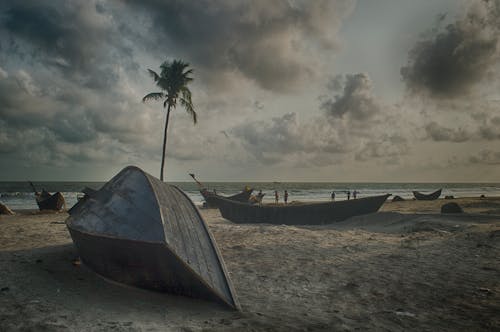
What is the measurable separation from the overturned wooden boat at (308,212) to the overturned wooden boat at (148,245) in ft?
35.6

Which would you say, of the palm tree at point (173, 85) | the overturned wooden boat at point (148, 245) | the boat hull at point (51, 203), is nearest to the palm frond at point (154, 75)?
the palm tree at point (173, 85)

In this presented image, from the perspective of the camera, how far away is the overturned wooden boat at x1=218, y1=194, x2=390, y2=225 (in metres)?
15.3

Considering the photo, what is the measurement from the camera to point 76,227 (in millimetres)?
4391

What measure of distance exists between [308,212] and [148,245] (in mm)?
12839

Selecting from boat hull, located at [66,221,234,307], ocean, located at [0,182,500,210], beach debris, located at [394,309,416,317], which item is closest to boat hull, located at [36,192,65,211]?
ocean, located at [0,182,500,210]

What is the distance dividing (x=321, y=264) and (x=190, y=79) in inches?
854

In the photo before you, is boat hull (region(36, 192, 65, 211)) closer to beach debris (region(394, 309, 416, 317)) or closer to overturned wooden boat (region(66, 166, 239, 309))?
overturned wooden boat (region(66, 166, 239, 309))

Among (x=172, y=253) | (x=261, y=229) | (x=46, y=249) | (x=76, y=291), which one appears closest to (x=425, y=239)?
(x=261, y=229)

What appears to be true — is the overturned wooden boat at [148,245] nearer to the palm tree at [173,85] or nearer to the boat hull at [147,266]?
the boat hull at [147,266]

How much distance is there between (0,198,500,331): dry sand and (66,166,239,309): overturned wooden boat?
0.26 metres

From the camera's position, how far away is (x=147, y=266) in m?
3.75

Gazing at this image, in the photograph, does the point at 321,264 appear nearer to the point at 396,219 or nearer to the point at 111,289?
the point at 111,289

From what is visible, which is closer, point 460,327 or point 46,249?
point 460,327

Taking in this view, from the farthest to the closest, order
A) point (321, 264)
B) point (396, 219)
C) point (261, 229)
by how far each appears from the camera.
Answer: point (396, 219), point (261, 229), point (321, 264)
